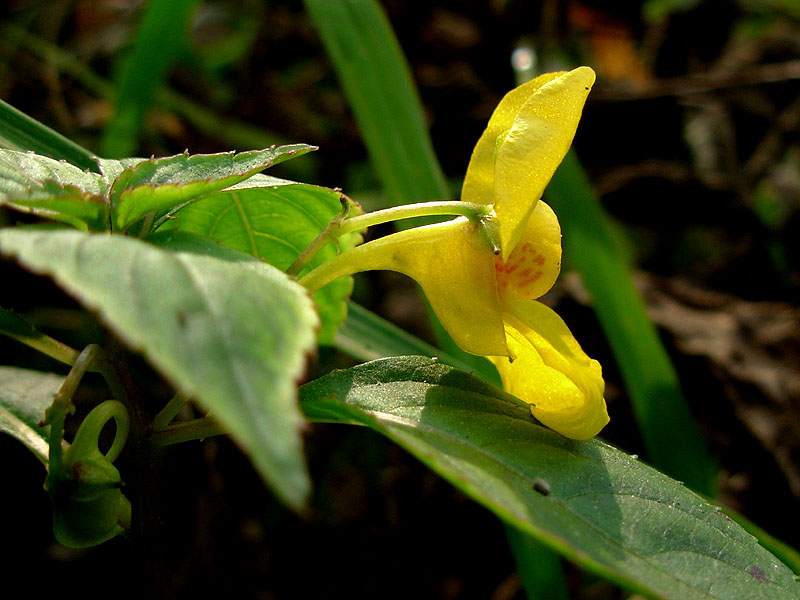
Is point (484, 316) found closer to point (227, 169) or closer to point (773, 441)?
point (227, 169)

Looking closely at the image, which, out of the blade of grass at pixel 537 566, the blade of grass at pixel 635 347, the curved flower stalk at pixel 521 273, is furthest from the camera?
the blade of grass at pixel 635 347

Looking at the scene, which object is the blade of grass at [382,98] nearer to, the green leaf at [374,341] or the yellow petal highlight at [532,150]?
the green leaf at [374,341]

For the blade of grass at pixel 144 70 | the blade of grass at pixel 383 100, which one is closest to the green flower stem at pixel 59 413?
the blade of grass at pixel 383 100

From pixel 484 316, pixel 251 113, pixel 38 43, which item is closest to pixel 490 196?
pixel 484 316

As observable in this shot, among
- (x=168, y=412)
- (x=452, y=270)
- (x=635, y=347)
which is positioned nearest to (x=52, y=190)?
(x=168, y=412)

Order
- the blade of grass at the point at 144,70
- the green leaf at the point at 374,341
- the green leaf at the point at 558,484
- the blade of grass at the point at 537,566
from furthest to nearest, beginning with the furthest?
the blade of grass at the point at 144,70
the green leaf at the point at 374,341
the blade of grass at the point at 537,566
the green leaf at the point at 558,484

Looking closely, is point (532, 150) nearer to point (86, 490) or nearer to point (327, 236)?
point (327, 236)

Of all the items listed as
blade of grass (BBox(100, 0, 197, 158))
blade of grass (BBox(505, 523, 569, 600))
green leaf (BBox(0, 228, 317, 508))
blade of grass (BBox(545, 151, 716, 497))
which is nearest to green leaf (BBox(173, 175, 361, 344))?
green leaf (BBox(0, 228, 317, 508))
